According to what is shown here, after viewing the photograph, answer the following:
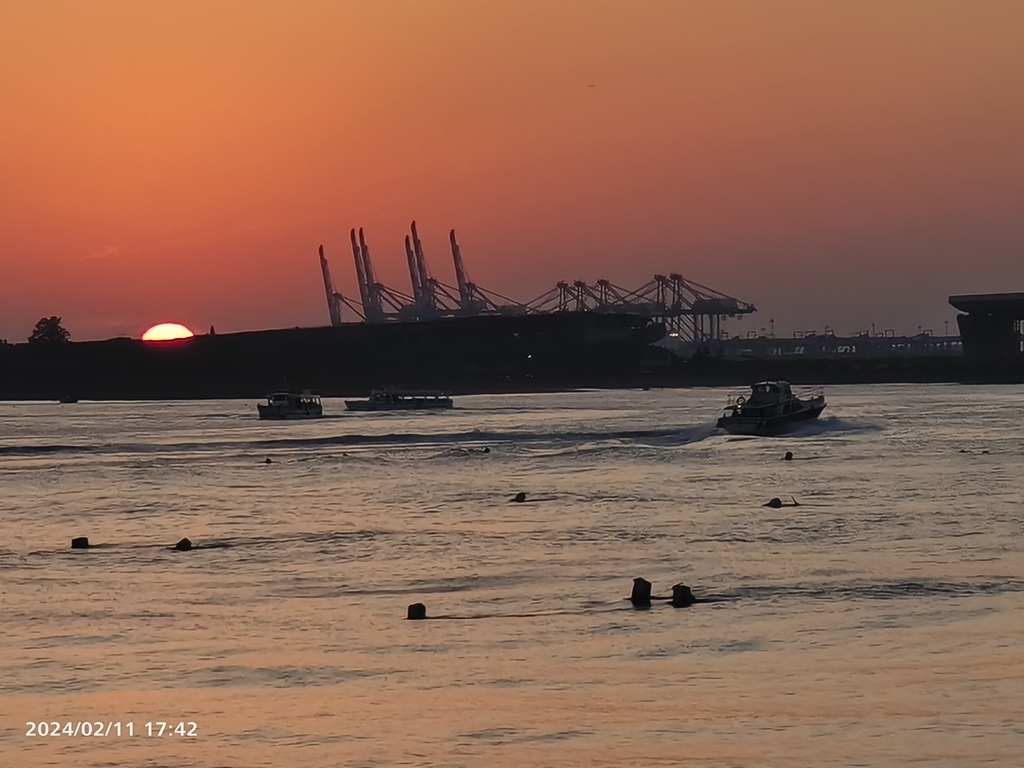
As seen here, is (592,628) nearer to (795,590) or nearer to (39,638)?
(795,590)

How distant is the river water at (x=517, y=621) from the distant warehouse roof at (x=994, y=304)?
142 meters

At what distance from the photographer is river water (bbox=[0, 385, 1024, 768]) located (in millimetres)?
14578

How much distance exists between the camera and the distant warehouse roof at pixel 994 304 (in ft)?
601

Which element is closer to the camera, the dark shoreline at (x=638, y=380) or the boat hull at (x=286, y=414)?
the boat hull at (x=286, y=414)

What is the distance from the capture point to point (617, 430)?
253 ft

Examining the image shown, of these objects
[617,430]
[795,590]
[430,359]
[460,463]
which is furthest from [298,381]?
[795,590]

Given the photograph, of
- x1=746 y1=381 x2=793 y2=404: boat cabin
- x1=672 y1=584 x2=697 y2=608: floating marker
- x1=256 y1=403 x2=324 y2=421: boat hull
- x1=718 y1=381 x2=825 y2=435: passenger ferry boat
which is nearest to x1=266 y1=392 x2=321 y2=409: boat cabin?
x1=256 y1=403 x2=324 y2=421: boat hull

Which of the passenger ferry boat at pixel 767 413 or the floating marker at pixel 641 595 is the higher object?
the passenger ferry boat at pixel 767 413

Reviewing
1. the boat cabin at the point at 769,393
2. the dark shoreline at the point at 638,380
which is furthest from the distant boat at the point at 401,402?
the dark shoreline at the point at 638,380

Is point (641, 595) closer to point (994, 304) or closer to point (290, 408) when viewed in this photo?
point (290, 408)

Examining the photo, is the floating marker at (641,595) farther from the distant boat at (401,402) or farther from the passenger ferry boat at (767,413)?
the distant boat at (401,402)

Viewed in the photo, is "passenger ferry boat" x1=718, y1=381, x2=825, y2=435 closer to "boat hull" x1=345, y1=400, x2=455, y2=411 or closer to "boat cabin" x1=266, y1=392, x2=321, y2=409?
"boat cabin" x1=266, y1=392, x2=321, y2=409

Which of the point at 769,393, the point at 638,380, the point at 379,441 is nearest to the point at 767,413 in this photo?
the point at 769,393

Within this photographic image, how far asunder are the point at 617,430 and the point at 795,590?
5397cm
